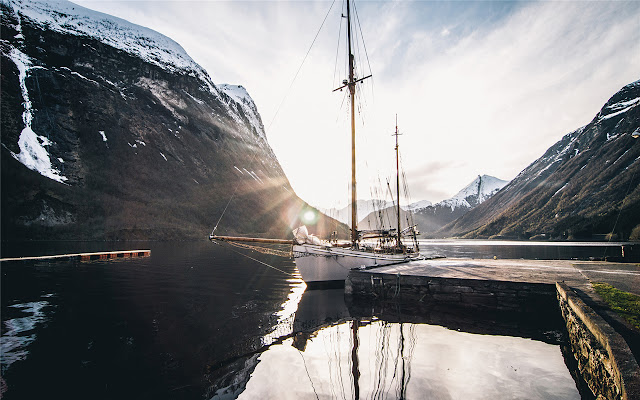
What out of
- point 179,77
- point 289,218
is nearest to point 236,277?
point 289,218

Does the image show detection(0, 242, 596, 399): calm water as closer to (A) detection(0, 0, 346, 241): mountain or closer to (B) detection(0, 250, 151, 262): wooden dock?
(B) detection(0, 250, 151, 262): wooden dock

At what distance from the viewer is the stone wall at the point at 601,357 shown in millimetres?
5216

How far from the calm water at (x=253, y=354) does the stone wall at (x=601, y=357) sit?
2.77 ft

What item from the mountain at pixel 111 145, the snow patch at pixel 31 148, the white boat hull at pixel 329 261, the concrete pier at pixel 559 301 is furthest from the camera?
the snow patch at pixel 31 148

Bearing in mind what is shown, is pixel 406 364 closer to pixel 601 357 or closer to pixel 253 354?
pixel 601 357

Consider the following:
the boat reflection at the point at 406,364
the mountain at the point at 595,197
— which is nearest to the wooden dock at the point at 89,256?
the boat reflection at the point at 406,364

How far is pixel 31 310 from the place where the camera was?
1669cm

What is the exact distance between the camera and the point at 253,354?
1118cm

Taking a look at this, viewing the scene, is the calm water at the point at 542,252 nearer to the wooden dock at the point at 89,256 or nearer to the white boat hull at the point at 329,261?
the white boat hull at the point at 329,261

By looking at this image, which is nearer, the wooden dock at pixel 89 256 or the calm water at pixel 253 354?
the calm water at pixel 253 354

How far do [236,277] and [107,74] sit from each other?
15177 cm

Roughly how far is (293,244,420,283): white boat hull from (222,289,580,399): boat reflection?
7256 millimetres

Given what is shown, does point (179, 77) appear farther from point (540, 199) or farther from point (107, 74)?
point (540, 199)

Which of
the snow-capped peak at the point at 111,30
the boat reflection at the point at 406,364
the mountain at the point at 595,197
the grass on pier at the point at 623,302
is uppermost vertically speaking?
the snow-capped peak at the point at 111,30
